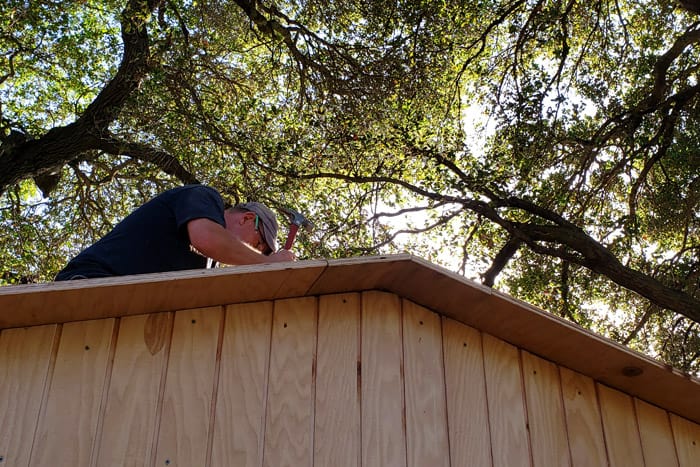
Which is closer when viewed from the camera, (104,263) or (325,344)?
(325,344)

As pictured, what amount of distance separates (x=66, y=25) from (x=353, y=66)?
16.5ft

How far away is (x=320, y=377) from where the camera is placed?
302cm

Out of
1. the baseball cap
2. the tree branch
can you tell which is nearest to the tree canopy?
the tree branch

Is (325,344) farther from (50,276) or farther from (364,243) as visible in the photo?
(50,276)

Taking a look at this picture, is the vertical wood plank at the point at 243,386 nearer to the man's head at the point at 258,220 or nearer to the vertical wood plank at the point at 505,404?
the vertical wood plank at the point at 505,404

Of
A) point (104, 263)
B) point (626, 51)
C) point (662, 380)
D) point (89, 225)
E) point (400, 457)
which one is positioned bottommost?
point (400, 457)

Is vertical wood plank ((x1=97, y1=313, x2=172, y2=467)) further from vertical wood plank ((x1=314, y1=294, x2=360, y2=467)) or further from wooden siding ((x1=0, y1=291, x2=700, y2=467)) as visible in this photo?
vertical wood plank ((x1=314, y1=294, x2=360, y2=467))


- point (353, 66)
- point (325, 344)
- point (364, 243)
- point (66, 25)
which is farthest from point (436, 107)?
point (325, 344)

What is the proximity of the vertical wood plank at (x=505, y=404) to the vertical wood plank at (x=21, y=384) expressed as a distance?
76.7 inches

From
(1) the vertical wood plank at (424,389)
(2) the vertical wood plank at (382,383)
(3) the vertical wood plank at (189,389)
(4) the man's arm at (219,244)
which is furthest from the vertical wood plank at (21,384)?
(1) the vertical wood plank at (424,389)

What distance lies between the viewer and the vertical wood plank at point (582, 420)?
10.5ft

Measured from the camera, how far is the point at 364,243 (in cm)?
1027

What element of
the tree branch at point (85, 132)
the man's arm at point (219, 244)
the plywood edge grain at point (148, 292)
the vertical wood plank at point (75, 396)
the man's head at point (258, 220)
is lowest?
the vertical wood plank at point (75, 396)

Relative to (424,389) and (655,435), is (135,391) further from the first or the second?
(655,435)
